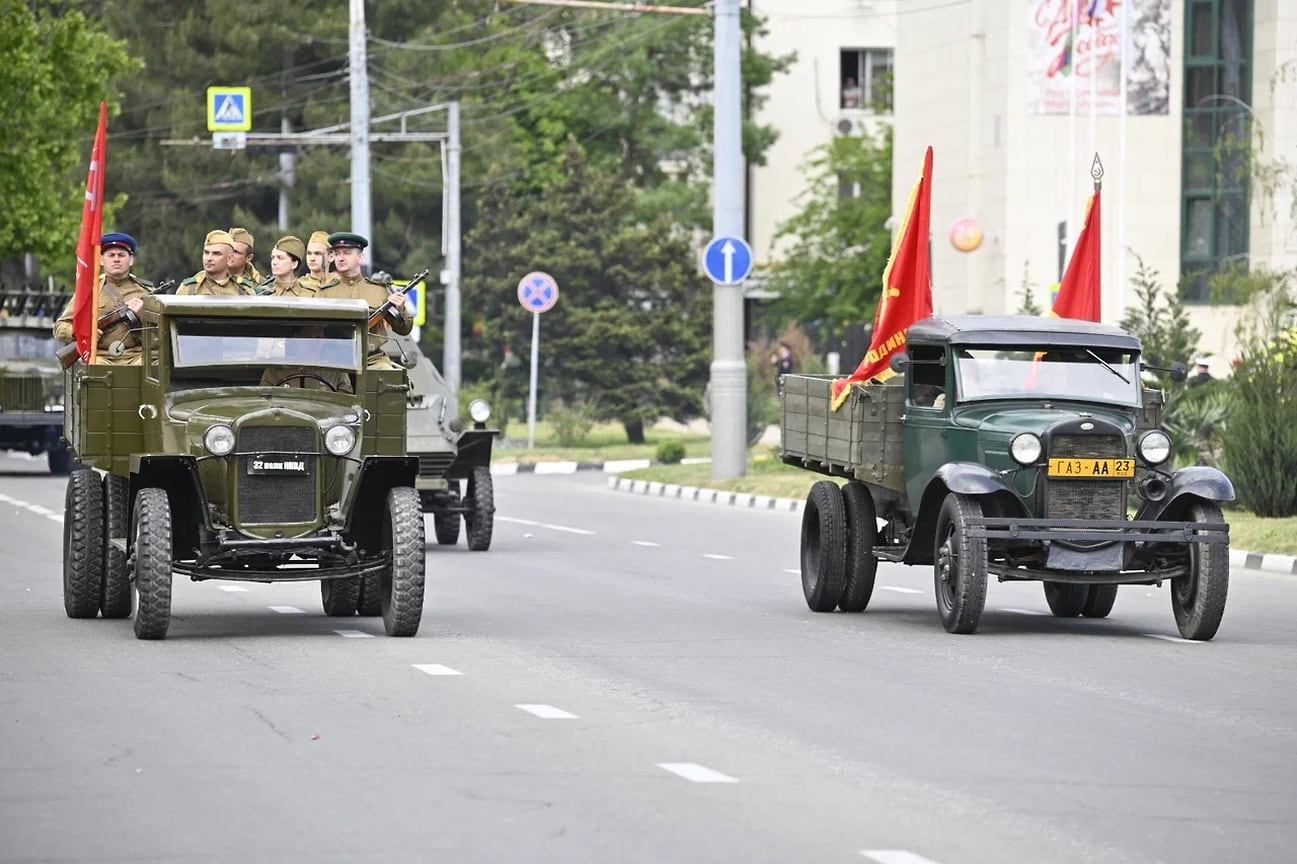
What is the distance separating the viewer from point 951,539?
572 inches

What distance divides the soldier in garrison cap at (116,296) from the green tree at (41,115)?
2827 centimetres

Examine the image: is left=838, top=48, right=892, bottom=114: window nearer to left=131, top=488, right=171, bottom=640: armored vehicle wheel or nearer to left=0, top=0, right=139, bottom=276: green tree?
left=0, top=0, right=139, bottom=276: green tree

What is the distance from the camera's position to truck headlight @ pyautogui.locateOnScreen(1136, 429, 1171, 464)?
48.6 ft

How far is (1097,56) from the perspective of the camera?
49125 millimetres

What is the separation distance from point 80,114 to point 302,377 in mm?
32813

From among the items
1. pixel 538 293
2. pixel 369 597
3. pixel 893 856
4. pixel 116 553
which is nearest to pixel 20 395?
pixel 538 293

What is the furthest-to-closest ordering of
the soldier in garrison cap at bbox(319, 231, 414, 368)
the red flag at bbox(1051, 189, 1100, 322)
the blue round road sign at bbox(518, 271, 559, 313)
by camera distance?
the blue round road sign at bbox(518, 271, 559, 313), the red flag at bbox(1051, 189, 1100, 322), the soldier in garrison cap at bbox(319, 231, 414, 368)

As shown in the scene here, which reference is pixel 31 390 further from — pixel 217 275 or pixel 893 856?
pixel 893 856

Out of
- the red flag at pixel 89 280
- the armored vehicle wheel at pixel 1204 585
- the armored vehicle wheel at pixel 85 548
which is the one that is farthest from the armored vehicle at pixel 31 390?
the armored vehicle wheel at pixel 1204 585

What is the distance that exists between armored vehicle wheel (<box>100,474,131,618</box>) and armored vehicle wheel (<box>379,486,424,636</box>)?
1.66 meters

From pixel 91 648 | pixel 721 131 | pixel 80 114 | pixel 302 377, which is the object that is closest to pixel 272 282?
pixel 302 377

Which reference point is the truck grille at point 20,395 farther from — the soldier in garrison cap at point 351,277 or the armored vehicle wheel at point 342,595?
the armored vehicle wheel at point 342,595

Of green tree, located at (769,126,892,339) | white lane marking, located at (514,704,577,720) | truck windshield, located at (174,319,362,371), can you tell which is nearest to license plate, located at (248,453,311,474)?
truck windshield, located at (174,319,362,371)

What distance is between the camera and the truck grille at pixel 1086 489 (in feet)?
48.1
